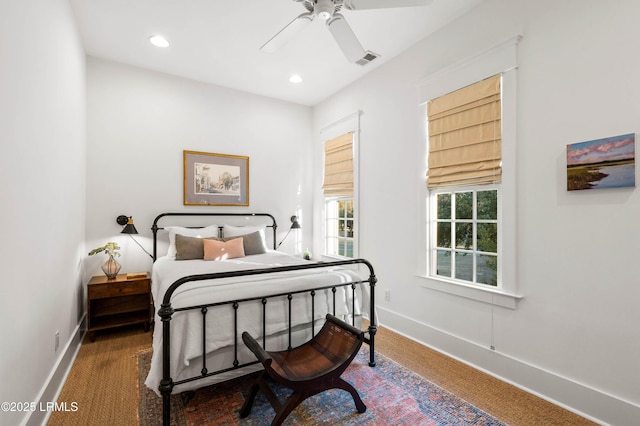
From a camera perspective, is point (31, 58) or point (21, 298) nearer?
point (21, 298)

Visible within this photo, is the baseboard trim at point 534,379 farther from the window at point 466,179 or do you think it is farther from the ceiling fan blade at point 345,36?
the ceiling fan blade at point 345,36

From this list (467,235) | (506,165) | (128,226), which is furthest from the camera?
(128,226)

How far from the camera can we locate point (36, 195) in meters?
1.79

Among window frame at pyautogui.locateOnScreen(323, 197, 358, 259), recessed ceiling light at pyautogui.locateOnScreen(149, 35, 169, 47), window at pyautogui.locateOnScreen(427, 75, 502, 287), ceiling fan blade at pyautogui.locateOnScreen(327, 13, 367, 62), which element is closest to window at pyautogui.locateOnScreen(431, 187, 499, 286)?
window at pyautogui.locateOnScreen(427, 75, 502, 287)

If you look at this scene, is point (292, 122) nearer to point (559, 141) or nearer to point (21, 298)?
point (559, 141)

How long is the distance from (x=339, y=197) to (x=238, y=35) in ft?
7.70

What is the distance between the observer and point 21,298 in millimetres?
1564

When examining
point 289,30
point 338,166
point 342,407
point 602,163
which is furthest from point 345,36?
point 342,407

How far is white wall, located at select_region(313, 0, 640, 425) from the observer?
1821mm

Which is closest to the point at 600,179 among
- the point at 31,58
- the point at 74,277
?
the point at 31,58

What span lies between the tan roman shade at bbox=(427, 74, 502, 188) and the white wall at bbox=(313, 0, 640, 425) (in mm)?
193

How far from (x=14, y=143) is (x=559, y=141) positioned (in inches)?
126

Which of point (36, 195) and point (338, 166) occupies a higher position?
point (338, 166)

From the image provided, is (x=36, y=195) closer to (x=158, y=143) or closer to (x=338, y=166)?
(x=158, y=143)
